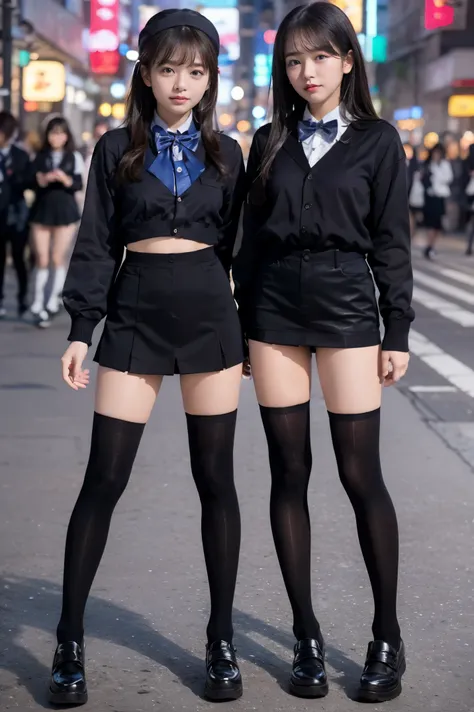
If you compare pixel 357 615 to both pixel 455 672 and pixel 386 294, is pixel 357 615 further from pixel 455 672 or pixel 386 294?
pixel 386 294

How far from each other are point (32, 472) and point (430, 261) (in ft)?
54.8

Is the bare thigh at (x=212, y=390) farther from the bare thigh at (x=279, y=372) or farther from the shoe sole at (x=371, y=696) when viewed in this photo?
the shoe sole at (x=371, y=696)

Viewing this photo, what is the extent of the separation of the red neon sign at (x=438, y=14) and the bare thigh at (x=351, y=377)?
29.2m

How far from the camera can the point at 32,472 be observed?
729 cm

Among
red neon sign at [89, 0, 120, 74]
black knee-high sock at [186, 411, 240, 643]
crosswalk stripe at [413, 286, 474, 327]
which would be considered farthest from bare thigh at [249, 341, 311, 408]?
red neon sign at [89, 0, 120, 74]

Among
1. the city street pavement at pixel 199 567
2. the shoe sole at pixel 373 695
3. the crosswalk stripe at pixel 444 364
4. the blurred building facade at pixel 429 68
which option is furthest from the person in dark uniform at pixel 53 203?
the blurred building facade at pixel 429 68

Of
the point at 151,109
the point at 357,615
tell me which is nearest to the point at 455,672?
the point at 357,615

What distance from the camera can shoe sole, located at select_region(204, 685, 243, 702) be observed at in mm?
4082

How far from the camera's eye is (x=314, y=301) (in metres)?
4.13

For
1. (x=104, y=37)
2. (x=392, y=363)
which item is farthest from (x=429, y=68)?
(x=392, y=363)

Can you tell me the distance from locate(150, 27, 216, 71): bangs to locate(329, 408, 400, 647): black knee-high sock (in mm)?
1110

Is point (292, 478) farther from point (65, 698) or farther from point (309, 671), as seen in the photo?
point (65, 698)

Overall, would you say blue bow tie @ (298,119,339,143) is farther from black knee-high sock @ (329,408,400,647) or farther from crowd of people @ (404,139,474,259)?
→ crowd of people @ (404,139,474,259)

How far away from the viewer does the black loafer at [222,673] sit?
4.09m
